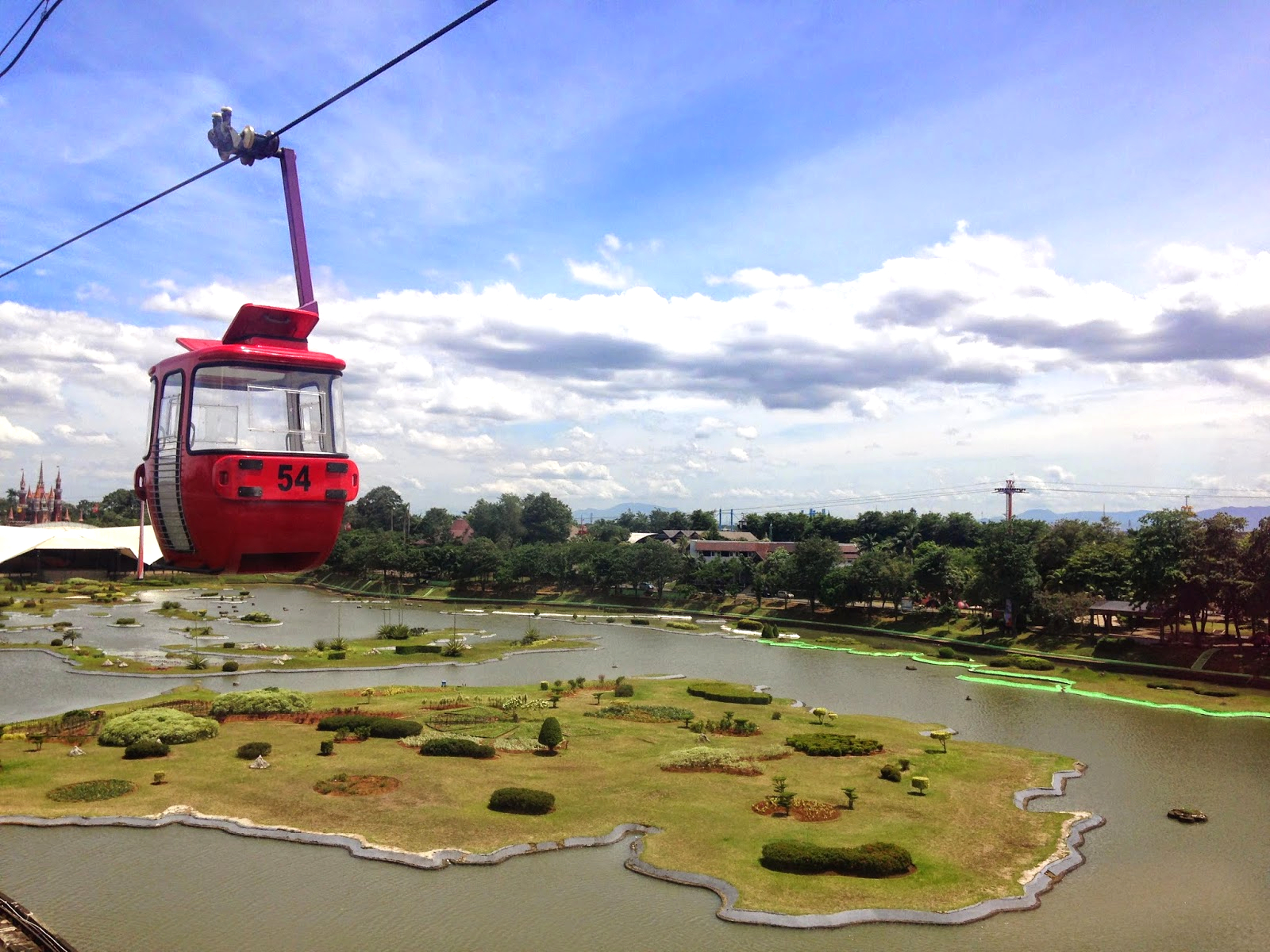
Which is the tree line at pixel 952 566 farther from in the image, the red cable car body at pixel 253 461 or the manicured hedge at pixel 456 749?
the red cable car body at pixel 253 461

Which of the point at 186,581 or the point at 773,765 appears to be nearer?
the point at 773,765

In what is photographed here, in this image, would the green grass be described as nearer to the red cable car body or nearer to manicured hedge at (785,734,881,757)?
manicured hedge at (785,734,881,757)

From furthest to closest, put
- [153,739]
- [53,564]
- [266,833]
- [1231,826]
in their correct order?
1. [53,564]
2. [153,739]
3. [1231,826]
4. [266,833]

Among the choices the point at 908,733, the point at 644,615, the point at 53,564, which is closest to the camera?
the point at 908,733

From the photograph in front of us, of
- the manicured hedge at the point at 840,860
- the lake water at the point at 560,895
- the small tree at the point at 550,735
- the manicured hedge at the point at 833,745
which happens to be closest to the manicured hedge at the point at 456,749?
the small tree at the point at 550,735

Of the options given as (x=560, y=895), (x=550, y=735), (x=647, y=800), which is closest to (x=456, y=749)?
(x=550, y=735)

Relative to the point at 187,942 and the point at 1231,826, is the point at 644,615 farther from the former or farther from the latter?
the point at 187,942

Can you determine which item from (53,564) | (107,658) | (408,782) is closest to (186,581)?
(53,564)

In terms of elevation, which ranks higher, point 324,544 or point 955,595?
point 324,544
